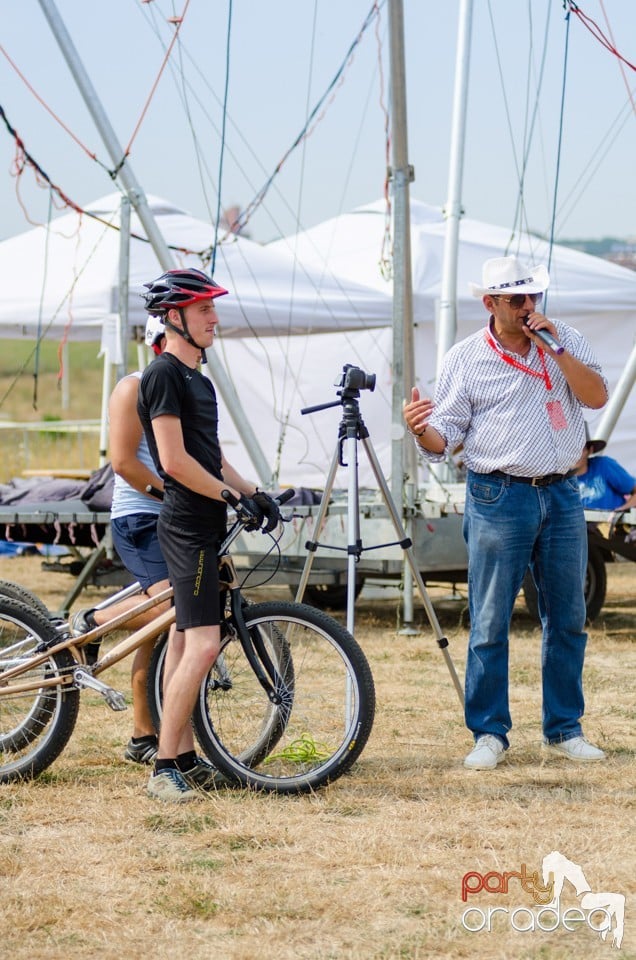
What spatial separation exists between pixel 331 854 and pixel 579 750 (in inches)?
59.2

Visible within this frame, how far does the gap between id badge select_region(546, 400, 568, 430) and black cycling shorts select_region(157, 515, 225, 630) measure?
131cm

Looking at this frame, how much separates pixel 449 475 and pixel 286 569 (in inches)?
96.7

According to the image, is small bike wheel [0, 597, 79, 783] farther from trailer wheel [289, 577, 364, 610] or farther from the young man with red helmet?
trailer wheel [289, 577, 364, 610]

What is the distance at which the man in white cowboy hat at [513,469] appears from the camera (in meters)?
4.91

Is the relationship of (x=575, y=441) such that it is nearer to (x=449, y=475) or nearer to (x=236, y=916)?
(x=236, y=916)

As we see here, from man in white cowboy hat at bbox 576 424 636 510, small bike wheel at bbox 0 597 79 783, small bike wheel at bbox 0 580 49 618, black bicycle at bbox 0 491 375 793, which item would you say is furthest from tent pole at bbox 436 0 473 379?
small bike wheel at bbox 0 597 79 783

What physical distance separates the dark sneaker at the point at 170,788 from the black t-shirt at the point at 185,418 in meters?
0.84

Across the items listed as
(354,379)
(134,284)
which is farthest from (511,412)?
(134,284)

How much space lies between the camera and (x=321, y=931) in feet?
10.9

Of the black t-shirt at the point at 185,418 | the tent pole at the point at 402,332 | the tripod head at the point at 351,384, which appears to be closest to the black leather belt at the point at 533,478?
the tripod head at the point at 351,384

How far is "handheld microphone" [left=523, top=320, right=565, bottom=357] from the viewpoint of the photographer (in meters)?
4.71

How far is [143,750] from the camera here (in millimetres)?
5160

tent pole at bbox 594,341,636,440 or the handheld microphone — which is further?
tent pole at bbox 594,341,636,440

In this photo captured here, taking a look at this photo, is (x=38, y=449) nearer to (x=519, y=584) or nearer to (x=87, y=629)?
(x=87, y=629)
